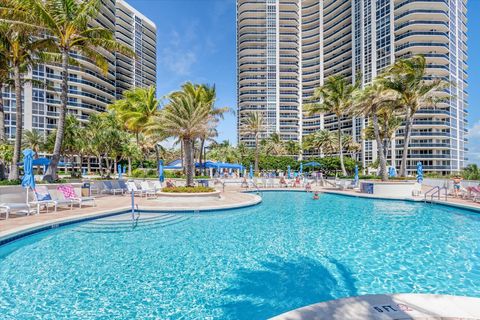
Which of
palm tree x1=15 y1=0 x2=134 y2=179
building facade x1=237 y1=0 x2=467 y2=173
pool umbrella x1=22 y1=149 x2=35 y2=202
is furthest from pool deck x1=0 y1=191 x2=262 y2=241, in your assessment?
building facade x1=237 y1=0 x2=467 y2=173

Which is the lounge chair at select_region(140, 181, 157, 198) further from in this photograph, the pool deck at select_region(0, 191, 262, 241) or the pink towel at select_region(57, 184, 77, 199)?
the pink towel at select_region(57, 184, 77, 199)

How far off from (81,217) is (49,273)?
17.2ft

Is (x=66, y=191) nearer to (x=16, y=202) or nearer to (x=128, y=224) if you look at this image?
(x=16, y=202)

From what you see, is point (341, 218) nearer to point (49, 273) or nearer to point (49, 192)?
point (49, 273)

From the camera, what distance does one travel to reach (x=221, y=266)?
6715 millimetres

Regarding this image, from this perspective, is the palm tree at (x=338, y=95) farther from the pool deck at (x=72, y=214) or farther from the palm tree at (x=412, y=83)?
the pool deck at (x=72, y=214)

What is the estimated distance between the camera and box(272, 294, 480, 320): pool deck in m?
3.23

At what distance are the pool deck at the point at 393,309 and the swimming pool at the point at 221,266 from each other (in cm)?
155

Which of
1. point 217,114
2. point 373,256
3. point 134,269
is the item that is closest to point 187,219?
point 134,269

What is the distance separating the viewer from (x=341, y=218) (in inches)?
501

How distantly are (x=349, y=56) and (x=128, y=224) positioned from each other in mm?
74233

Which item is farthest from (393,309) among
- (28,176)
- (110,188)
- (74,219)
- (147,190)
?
(110,188)

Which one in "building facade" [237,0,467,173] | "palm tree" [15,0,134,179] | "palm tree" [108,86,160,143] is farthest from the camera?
"building facade" [237,0,467,173]

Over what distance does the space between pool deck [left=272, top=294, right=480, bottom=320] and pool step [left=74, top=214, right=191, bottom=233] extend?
8476mm
